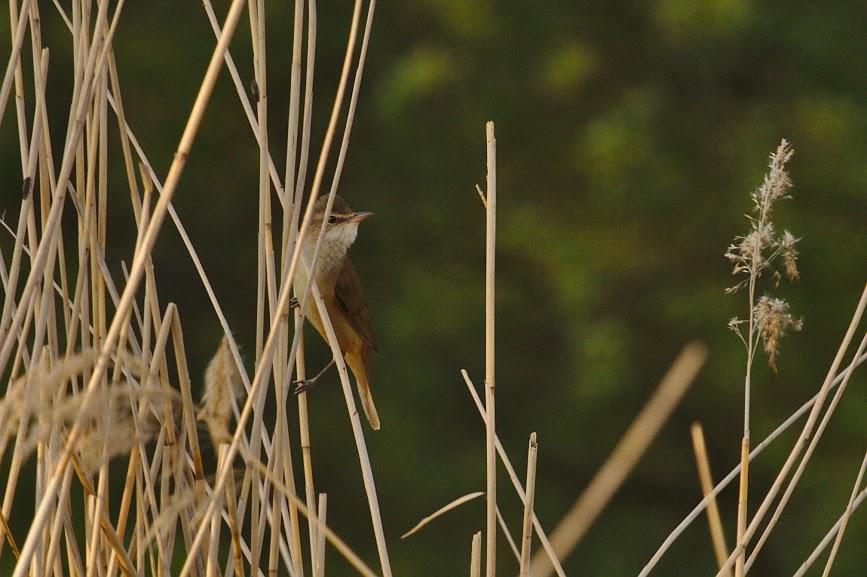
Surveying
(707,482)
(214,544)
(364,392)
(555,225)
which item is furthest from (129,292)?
(555,225)

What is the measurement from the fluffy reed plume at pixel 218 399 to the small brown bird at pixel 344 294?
1.76m

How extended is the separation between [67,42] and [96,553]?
6.91 metres

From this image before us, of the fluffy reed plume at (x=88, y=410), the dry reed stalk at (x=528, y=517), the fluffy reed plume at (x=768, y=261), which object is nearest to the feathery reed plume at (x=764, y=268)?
Answer: the fluffy reed plume at (x=768, y=261)

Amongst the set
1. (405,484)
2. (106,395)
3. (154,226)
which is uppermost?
(154,226)

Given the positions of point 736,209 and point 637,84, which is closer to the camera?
point 736,209

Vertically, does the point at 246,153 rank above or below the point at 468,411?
above

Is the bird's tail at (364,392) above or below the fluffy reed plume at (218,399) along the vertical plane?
below

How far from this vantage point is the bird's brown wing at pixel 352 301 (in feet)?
13.1

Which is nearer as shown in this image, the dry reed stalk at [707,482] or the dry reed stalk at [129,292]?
the dry reed stalk at [129,292]

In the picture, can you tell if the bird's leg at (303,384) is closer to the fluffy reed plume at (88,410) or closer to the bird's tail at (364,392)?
the fluffy reed plume at (88,410)

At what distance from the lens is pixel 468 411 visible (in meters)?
8.79

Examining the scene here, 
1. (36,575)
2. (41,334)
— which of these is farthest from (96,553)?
(41,334)

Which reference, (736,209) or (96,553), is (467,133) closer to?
(736,209)

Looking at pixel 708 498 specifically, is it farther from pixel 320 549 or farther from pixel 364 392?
pixel 364 392
